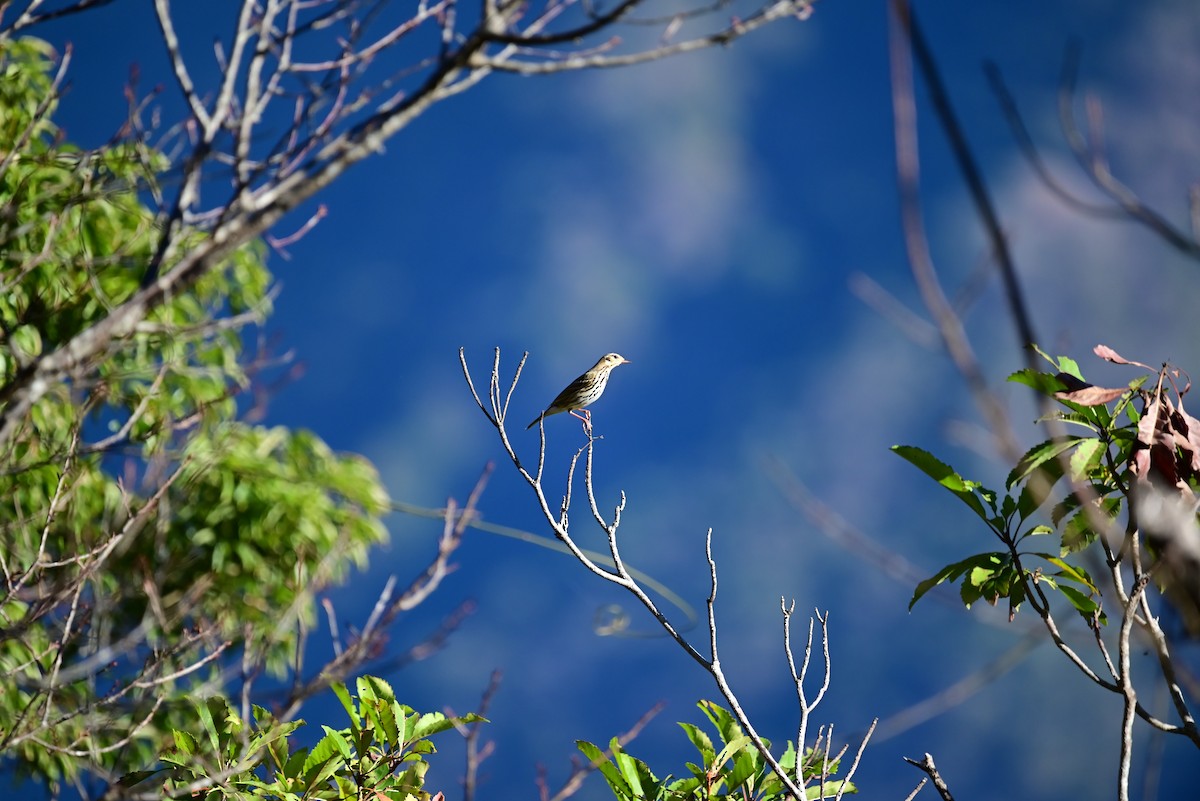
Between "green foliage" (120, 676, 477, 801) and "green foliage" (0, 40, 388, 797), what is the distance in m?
0.02

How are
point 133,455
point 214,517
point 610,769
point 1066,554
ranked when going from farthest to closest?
1. point 214,517
2. point 133,455
3. point 610,769
4. point 1066,554

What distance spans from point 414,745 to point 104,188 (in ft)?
5.04

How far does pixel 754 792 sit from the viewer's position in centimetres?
185

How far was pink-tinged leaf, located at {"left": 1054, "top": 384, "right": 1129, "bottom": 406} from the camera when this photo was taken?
5.26ft

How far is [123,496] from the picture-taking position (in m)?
2.07

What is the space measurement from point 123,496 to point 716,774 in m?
1.29

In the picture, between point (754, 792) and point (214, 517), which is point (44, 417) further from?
point (754, 792)

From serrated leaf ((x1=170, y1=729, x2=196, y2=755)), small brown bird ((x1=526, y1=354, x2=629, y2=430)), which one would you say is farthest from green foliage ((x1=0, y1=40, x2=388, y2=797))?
small brown bird ((x1=526, y1=354, x2=629, y2=430))

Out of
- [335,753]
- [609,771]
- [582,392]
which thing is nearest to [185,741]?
[335,753]

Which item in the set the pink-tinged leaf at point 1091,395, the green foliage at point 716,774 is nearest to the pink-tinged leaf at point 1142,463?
the pink-tinged leaf at point 1091,395

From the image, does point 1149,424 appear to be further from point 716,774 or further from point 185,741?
point 185,741

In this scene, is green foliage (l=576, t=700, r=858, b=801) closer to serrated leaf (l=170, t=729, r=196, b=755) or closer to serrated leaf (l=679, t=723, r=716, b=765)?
serrated leaf (l=679, t=723, r=716, b=765)

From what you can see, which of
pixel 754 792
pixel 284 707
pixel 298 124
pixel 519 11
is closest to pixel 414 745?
pixel 284 707

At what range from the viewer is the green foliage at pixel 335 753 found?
70.4 inches
